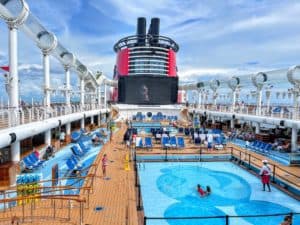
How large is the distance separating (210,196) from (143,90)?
1046 inches

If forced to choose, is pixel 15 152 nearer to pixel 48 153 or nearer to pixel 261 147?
pixel 48 153

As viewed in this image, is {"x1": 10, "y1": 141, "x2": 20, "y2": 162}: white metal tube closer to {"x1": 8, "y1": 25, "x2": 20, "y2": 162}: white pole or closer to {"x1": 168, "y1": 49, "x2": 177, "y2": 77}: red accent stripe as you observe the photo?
{"x1": 8, "y1": 25, "x2": 20, "y2": 162}: white pole

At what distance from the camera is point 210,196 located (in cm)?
850

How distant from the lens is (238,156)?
1224 centimetres

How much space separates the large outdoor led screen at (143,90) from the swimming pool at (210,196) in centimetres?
2323

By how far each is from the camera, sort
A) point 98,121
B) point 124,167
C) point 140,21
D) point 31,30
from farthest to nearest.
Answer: point 140,21
point 98,121
point 31,30
point 124,167

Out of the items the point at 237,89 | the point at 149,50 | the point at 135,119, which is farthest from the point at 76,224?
the point at 149,50

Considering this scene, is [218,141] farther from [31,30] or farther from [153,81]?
[153,81]

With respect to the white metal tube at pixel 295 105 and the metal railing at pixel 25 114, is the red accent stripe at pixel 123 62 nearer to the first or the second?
the metal railing at pixel 25 114

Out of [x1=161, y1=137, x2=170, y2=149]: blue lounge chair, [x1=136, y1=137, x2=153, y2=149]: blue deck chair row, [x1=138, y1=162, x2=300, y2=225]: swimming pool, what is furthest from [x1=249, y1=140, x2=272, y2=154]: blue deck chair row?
[x1=136, y1=137, x2=153, y2=149]: blue deck chair row

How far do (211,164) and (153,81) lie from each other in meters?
23.6

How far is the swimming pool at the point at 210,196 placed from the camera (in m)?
7.15

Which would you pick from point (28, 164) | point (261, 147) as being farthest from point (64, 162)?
point (261, 147)

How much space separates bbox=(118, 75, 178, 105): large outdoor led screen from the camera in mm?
34156
